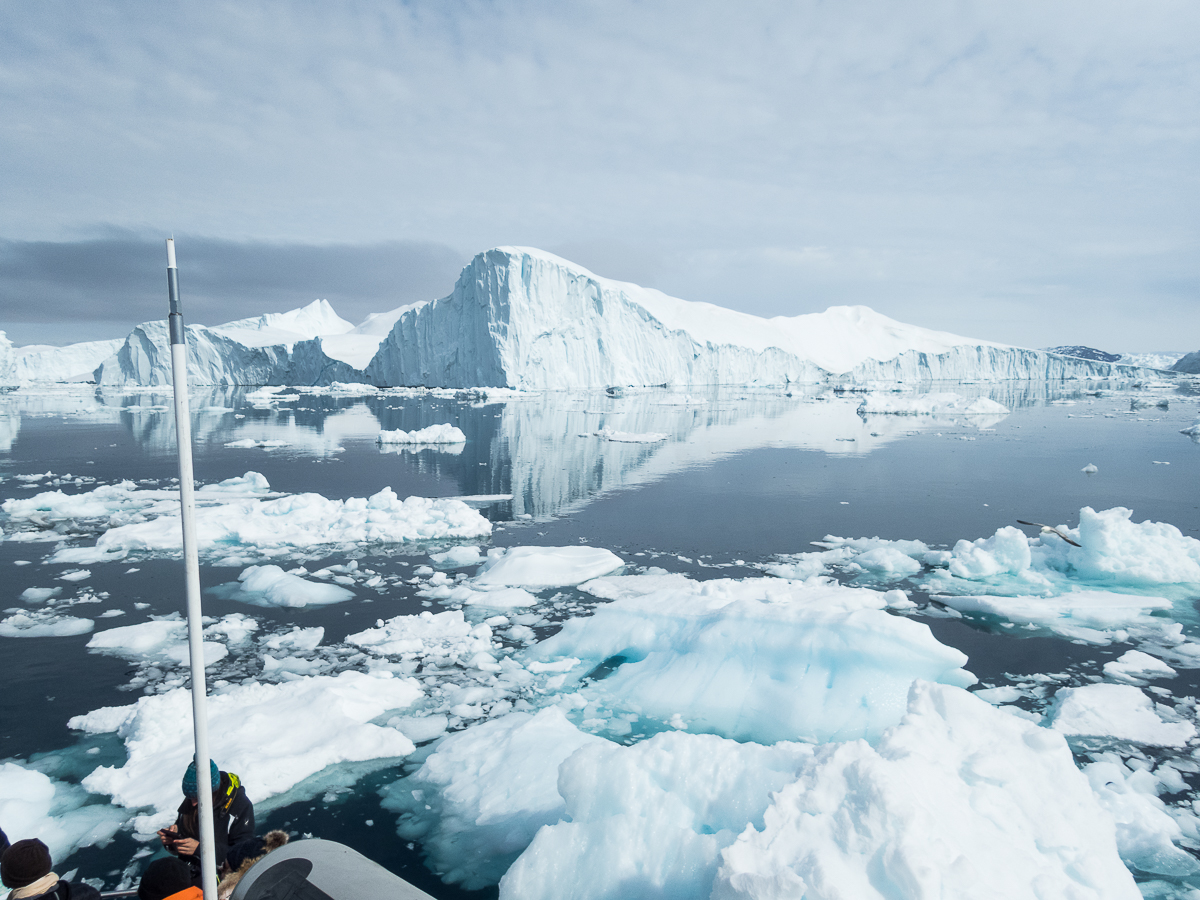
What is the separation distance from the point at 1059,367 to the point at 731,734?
105m

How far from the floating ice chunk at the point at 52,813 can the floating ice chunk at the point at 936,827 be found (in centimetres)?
386

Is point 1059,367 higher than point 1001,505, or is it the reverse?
point 1059,367

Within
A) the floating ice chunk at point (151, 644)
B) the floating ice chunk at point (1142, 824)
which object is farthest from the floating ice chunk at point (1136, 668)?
the floating ice chunk at point (151, 644)

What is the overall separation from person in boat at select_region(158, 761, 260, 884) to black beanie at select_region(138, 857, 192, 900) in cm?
25

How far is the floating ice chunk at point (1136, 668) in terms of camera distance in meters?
6.53

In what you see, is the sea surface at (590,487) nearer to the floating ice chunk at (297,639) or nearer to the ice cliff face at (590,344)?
the floating ice chunk at (297,639)

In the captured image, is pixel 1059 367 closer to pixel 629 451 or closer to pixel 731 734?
pixel 629 451

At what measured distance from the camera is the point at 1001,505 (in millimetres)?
14773

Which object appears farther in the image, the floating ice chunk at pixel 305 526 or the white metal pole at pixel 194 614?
the floating ice chunk at pixel 305 526

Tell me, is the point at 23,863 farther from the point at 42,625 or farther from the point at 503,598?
the point at 42,625

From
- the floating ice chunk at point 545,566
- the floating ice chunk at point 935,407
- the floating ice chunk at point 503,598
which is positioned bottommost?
the floating ice chunk at point 503,598

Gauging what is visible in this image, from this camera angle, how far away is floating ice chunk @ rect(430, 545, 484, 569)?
33.7 ft

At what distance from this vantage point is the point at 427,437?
80.2 ft

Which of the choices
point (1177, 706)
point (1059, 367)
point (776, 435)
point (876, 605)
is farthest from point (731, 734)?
point (1059, 367)
